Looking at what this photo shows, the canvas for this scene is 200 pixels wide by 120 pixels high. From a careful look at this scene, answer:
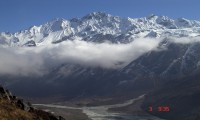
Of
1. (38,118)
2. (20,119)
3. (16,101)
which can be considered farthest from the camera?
(16,101)

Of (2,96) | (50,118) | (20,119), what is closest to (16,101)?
(2,96)

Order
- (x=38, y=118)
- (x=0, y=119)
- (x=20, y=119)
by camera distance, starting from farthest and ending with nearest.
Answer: (x=38, y=118)
(x=20, y=119)
(x=0, y=119)

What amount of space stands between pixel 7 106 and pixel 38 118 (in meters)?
6.75

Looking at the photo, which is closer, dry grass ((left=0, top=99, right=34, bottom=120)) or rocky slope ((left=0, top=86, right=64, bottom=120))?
dry grass ((left=0, top=99, right=34, bottom=120))

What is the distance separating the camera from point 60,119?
334 ft

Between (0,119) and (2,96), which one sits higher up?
(2,96)

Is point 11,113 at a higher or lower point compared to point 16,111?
lower

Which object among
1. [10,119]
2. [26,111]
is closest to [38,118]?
[26,111]

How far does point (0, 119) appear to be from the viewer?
78375 millimetres

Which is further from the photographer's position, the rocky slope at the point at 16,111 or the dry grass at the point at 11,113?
the rocky slope at the point at 16,111

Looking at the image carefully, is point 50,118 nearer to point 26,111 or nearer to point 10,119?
point 26,111

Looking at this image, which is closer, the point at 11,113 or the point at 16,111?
the point at 11,113

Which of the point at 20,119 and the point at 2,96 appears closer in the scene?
the point at 20,119

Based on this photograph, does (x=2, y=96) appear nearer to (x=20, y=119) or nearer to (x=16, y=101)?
(x=16, y=101)
